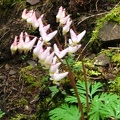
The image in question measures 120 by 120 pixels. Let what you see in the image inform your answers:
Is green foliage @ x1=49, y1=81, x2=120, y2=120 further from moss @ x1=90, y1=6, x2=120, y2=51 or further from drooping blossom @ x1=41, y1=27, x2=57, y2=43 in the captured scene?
moss @ x1=90, y1=6, x2=120, y2=51

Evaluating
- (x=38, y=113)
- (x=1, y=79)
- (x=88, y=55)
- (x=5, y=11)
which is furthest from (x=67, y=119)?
(x=5, y=11)

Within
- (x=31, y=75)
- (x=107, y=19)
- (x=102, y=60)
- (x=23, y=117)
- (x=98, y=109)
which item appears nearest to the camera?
(x=98, y=109)

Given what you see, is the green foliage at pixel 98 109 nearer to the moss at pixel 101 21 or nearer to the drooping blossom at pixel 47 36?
the drooping blossom at pixel 47 36

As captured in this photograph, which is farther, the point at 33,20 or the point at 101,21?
the point at 101,21

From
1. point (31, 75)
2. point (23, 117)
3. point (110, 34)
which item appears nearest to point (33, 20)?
point (23, 117)

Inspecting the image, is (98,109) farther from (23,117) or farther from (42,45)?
(23,117)

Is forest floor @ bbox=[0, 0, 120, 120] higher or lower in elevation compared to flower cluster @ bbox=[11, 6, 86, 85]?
lower

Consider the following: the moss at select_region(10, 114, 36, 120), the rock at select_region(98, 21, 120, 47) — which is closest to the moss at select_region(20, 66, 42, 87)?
the moss at select_region(10, 114, 36, 120)

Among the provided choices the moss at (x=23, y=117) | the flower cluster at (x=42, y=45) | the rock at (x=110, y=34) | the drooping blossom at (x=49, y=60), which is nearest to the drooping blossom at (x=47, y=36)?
the flower cluster at (x=42, y=45)
